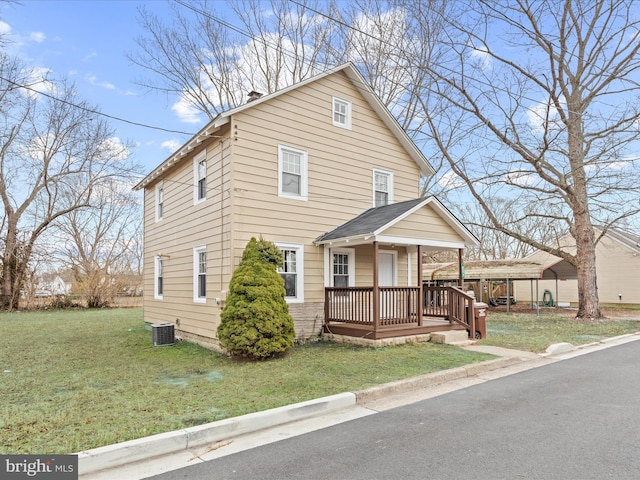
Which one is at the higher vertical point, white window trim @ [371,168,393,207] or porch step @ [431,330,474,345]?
white window trim @ [371,168,393,207]

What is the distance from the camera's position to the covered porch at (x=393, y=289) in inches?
392

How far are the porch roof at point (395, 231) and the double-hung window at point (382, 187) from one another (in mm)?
956

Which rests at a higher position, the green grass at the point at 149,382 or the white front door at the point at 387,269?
the white front door at the point at 387,269

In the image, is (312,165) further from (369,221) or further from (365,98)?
(365,98)

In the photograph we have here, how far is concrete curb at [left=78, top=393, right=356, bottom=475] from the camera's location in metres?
3.94

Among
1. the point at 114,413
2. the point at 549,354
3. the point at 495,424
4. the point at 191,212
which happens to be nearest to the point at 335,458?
the point at 495,424

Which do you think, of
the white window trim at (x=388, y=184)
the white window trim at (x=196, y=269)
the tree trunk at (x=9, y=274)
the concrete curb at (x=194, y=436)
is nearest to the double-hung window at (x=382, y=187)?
the white window trim at (x=388, y=184)

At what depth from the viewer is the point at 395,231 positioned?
10.1m

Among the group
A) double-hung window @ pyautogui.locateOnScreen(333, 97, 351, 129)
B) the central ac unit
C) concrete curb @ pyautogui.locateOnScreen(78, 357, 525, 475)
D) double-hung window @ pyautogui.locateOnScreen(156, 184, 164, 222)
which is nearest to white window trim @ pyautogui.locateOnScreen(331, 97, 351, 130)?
double-hung window @ pyautogui.locateOnScreen(333, 97, 351, 129)

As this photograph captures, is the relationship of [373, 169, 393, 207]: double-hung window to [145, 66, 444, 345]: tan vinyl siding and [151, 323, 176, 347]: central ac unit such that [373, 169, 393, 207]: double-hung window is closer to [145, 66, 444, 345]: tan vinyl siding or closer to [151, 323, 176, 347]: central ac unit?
[145, 66, 444, 345]: tan vinyl siding

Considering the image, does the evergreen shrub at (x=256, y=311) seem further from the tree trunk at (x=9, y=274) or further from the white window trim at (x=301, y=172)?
the tree trunk at (x=9, y=274)

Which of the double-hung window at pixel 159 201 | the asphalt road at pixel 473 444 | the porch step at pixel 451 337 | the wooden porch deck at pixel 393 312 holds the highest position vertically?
the double-hung window at pixel 159 201

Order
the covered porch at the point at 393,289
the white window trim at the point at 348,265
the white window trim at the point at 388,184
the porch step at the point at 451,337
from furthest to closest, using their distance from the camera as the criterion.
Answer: the white window trim at the point at 388,184 < the white window trim at the point at 348,265 < the porch step at the point at 451,337 < the covered porch at the point at 393,289

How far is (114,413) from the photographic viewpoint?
5.21 metres
